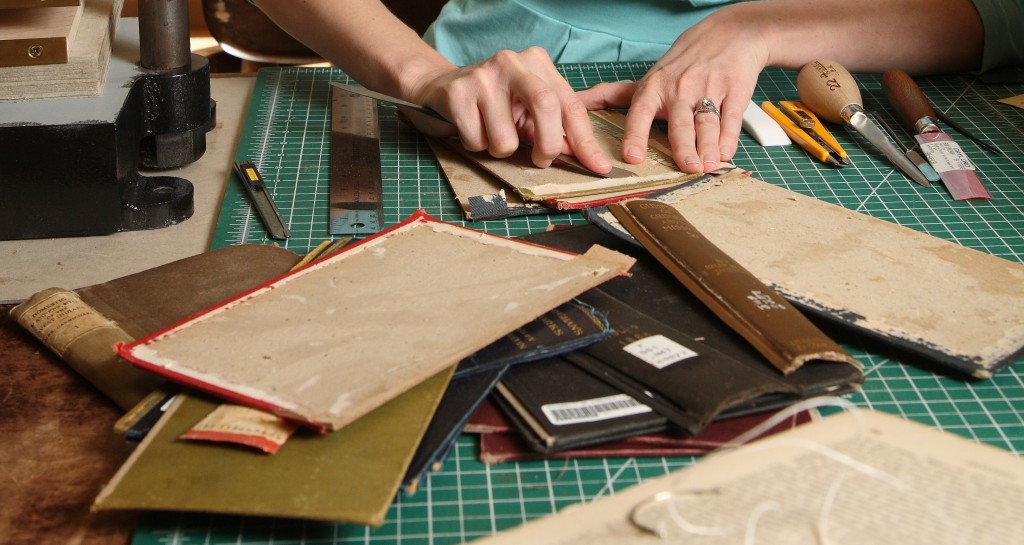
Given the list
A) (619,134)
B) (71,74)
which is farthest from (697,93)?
(71,74)

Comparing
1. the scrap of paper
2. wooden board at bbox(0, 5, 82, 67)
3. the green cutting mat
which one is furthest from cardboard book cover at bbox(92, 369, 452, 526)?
the scrap of paper

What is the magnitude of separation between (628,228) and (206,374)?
0.45 m

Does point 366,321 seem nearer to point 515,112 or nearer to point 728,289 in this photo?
point 728,289

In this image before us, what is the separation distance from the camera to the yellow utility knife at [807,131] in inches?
50.2

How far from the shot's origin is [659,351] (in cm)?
77

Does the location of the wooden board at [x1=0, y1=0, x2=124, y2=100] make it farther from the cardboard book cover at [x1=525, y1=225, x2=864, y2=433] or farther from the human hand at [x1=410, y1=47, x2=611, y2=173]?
the cardboard book cover at [x1=525, y1=225, x2=864, y2=433]

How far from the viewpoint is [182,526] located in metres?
0.65

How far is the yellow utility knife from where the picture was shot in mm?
1276

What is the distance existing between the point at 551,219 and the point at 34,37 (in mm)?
593

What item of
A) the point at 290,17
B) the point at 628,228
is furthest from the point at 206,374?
the point at 290,17

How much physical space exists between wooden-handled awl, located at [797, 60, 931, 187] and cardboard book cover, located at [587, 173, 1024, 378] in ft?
0.87

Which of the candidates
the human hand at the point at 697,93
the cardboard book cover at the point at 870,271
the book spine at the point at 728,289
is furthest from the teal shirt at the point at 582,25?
the book spine at the point at 728,289

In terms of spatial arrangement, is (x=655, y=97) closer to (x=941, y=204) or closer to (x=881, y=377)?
(x=941, y=204)

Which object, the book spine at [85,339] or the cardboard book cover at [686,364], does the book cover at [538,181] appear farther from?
the book spine at [85,339]
